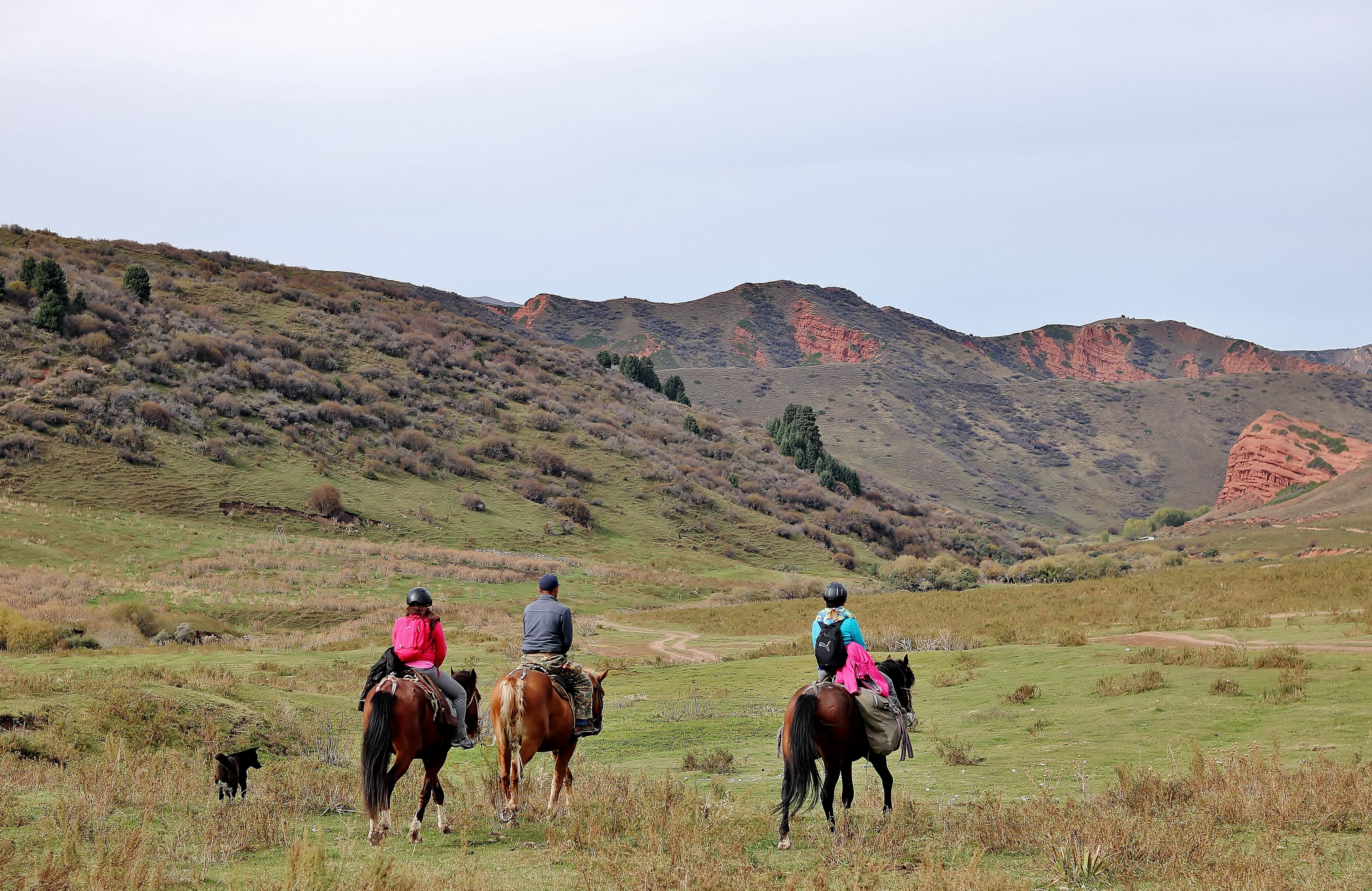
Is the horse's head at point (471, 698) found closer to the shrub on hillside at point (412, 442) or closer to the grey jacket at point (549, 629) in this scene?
the grey jacket at point (549, 629)

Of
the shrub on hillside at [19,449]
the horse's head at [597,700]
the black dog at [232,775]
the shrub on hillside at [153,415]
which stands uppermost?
Result: the shrub on hillside at [153,415]

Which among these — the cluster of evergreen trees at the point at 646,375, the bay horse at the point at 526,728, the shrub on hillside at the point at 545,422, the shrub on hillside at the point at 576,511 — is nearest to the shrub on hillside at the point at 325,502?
the shrub on hillside at the point at 576,511

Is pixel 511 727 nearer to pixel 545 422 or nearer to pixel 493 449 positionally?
pixel 493 449

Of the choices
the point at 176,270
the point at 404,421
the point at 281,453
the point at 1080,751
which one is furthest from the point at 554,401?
the point at 1080,751

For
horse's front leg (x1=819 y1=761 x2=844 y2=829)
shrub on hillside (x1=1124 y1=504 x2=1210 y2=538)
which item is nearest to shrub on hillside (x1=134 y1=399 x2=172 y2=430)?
horse's front leg (x1=819 y1=761 x2=844 y2=829)

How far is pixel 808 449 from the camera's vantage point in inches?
4257


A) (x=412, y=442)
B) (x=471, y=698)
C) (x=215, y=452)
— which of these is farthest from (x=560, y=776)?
(x=412, y=442)

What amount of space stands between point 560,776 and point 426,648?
7.37 ft

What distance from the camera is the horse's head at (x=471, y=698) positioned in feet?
37.5

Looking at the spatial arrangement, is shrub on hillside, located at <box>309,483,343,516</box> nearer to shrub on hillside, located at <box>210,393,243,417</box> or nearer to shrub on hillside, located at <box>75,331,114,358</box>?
shrub on hillside, located at <box>210,393,243,417</box>

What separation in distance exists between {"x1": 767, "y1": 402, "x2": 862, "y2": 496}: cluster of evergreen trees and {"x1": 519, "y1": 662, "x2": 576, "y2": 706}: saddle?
87.8 meters

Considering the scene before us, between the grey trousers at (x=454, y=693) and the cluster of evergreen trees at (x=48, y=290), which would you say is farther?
the cluster of evergreen trees at (x=48, y=290)

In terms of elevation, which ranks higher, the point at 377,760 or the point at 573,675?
the point at 573,675

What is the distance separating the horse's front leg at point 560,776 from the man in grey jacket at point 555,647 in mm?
258
